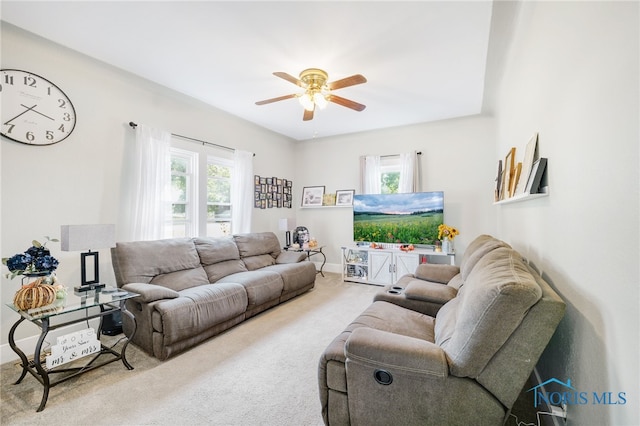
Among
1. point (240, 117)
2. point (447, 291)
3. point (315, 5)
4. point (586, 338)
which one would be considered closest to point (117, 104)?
point (240, 117)

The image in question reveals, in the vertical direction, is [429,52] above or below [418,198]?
above

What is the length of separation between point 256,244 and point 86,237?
2141 millimetres

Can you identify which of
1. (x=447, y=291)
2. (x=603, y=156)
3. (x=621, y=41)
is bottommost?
(x=447, y=291)

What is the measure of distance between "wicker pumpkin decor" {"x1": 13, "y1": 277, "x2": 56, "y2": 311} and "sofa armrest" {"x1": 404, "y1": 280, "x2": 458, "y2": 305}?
8.94ft

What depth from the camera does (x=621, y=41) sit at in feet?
2.71

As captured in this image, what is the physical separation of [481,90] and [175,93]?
12.9ft

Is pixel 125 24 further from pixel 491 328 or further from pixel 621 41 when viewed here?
pixel 491 328

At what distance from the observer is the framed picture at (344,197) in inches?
207

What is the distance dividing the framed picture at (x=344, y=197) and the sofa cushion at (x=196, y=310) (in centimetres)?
290

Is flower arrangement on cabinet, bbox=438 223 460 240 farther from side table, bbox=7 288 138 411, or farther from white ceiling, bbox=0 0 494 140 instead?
side table, bbox=7 288 138 411

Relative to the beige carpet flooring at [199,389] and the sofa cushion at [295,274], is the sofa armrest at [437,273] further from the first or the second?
the sofa cushion at [295,274]

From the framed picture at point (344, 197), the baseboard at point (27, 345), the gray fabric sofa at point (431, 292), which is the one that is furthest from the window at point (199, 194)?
the gray fabric sofa at point (431, 292)

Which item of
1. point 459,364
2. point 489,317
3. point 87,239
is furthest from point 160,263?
point 489,317

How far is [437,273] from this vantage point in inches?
114
